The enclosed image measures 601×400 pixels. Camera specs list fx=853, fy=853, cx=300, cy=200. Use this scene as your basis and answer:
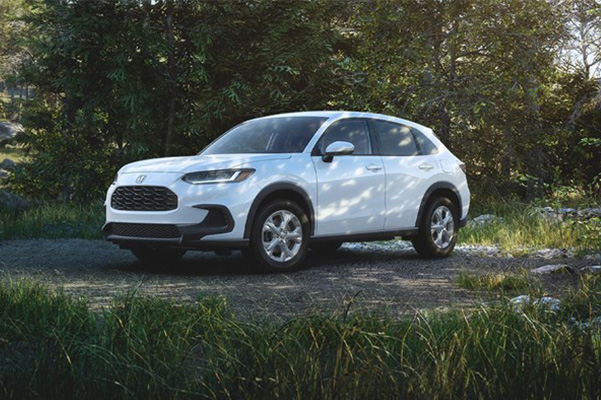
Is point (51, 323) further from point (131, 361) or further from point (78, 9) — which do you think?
point (78, 9)

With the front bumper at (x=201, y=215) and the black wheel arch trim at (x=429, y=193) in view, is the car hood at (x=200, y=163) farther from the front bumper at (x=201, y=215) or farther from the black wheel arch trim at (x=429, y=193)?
the black wheel arch trim at (x=429, y=193)

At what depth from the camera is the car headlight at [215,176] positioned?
8.97 m

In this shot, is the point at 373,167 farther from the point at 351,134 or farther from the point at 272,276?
the point at 272,276

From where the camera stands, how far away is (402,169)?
10594mm

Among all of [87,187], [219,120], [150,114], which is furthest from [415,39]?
[87,187]

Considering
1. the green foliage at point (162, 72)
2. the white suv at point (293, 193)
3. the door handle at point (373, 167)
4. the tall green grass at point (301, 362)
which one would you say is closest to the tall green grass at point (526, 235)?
the white suv at point (293, 193)

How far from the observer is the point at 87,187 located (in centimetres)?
2169

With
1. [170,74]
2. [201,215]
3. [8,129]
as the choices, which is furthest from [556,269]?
[8,129]

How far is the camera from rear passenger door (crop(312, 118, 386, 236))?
974 cm

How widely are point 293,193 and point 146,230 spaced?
1.66 meters

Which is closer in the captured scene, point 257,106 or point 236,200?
point 236,200

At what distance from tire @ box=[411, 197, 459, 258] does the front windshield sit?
201 centimetres

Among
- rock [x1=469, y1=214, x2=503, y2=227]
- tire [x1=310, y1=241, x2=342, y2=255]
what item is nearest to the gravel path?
tire [x1=310, y1=241, x2=342, y2=255]

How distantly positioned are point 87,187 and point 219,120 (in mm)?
3772
